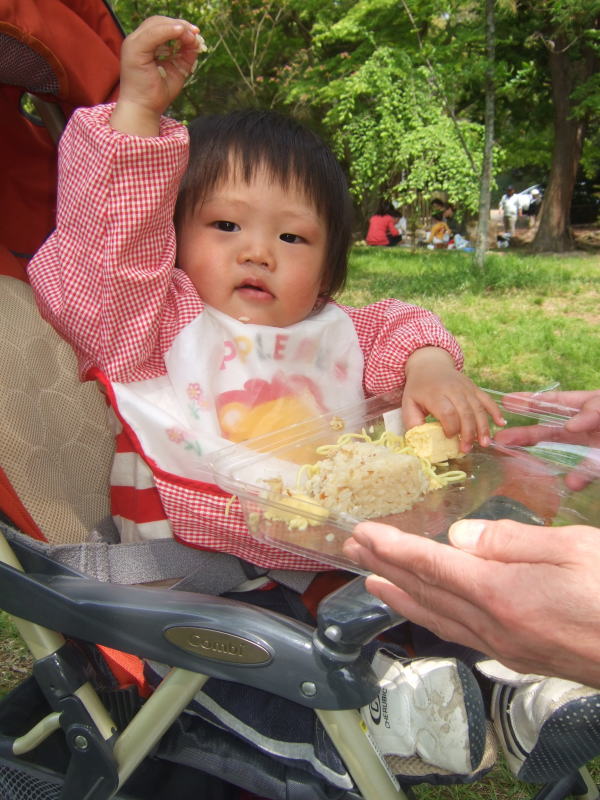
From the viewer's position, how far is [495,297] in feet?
22.1

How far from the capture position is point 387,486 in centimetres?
112

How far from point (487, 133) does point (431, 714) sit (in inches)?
295

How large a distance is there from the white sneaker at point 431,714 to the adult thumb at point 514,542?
1.14ft

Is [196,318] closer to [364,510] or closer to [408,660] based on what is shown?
[364,510]

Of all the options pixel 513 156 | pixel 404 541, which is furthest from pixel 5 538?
pixel 513 156

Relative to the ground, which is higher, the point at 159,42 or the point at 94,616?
the point at 159,42

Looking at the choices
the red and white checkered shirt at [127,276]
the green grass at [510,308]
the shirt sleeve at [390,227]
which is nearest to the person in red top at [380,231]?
the shirt sleeve at [390,227]

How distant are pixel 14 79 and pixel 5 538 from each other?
2.92ft

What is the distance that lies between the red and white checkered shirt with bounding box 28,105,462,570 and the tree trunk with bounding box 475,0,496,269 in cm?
704

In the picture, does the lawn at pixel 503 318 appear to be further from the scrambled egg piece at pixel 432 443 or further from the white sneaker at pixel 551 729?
the scrambled egg piece at pixel 432 443

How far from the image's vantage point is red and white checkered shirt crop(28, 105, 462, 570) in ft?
4.09

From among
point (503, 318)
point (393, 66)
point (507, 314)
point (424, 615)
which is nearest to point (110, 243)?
point (424, 615)

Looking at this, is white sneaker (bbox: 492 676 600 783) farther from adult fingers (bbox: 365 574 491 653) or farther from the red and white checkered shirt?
Answer: the red and white checkered shirt

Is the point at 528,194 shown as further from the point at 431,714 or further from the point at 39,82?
the point at 431,714
